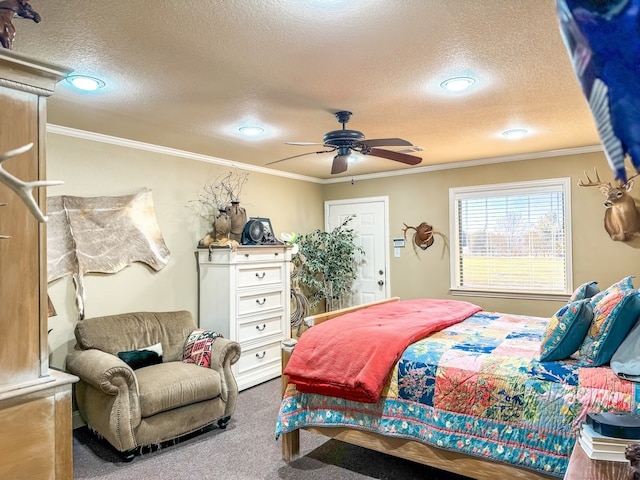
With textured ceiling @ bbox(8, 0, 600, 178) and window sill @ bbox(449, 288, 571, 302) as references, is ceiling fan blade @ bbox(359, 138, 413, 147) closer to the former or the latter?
textured ceiling @ bbox(8, 0, 600, 178)

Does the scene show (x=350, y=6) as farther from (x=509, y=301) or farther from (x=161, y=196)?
(x=509, y=301)

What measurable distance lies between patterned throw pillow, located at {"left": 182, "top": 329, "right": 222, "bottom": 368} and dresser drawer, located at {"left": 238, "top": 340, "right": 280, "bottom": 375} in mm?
767

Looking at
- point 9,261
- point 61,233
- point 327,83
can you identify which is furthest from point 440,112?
point 61,233

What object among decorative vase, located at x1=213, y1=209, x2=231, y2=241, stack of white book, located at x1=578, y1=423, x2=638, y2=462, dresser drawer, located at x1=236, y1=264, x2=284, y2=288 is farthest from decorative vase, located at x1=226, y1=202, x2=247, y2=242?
stack of white book, located at x1=578, y1=423, x2=638, y2=462

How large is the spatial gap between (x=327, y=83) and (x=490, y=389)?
1.99 m

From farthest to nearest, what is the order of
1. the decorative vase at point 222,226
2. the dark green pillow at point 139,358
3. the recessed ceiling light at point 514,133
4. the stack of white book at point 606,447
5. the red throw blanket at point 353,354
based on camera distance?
the decorative vase at point 222,226
the recessed ceiling light at point 514,133
the dark green pillow at point 139,358
the red throw blanket at point 353,354
the stack of white book at point 606,447

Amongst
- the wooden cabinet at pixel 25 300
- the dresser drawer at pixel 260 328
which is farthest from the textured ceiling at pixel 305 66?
the dresser drawer at pixel 260 328

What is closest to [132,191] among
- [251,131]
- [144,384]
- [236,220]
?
[236,220]

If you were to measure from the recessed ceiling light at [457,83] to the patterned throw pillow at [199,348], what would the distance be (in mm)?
2706

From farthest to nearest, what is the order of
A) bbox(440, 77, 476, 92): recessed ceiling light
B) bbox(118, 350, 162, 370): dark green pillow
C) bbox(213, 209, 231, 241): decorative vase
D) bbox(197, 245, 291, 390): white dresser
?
A: bbox(213, 209, 231, 241): decorative vase < bbox(197, 245, 291, 390): white dresser < bbox(118, 350, 162, 370): dark green pillow < bbox(440, 77, 476, 92): recessed ceiling light

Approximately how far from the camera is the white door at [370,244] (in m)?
5.96

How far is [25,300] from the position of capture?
149cm

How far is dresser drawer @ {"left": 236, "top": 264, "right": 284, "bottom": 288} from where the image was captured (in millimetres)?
4508

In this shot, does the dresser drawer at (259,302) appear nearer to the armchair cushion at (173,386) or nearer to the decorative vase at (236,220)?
the decorative vase at (236,220)
